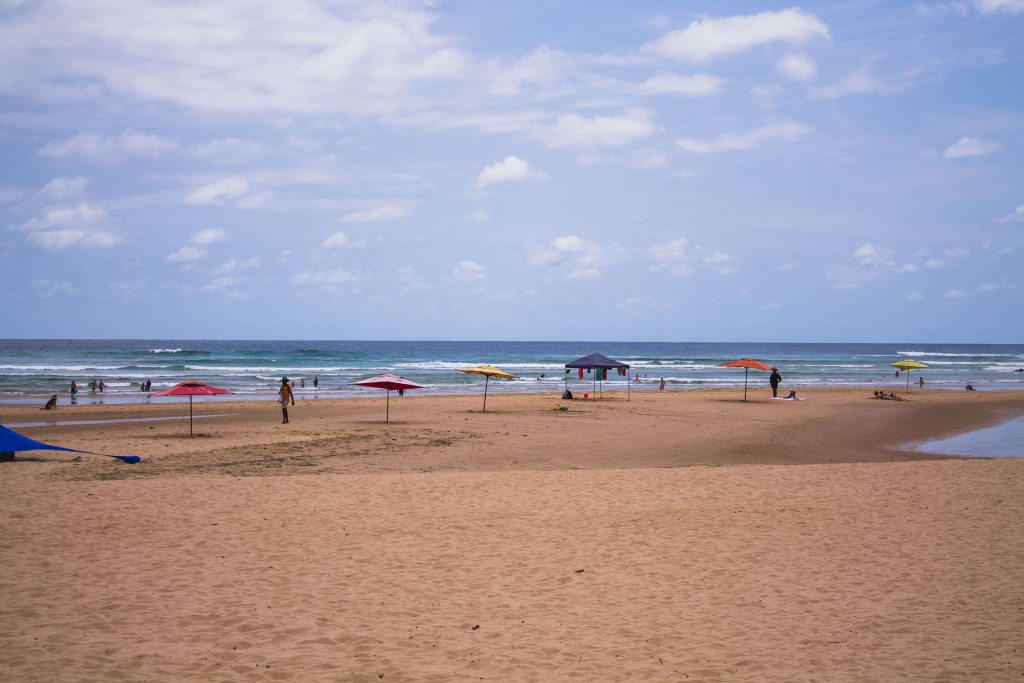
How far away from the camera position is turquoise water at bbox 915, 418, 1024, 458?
723 inches

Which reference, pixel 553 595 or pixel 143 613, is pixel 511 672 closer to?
pixel 553 595

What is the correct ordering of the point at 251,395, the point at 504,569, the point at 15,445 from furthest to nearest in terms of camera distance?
the point at 251,395 < the point at 15,445 < the point at 504,569

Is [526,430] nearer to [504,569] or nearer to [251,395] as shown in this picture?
[504,569]

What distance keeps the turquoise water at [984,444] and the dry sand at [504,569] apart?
387 cm

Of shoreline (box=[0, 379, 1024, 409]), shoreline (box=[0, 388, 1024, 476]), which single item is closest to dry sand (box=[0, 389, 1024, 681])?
shoreline (box=[0, 388, 1024, 476])

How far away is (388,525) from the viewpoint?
9.85 metres

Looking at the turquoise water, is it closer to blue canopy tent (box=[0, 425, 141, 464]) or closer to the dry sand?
the dry sand

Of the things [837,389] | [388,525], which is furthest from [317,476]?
[837,389]

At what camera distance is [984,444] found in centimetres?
2027

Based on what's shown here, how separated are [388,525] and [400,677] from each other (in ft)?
13.8

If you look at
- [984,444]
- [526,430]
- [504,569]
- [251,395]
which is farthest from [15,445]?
[251,395]

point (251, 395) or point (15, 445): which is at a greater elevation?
point (15, 445)

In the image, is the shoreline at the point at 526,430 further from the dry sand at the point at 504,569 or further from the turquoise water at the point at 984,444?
the dry sand at the point at 504,569

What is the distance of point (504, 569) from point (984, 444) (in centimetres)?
1705
